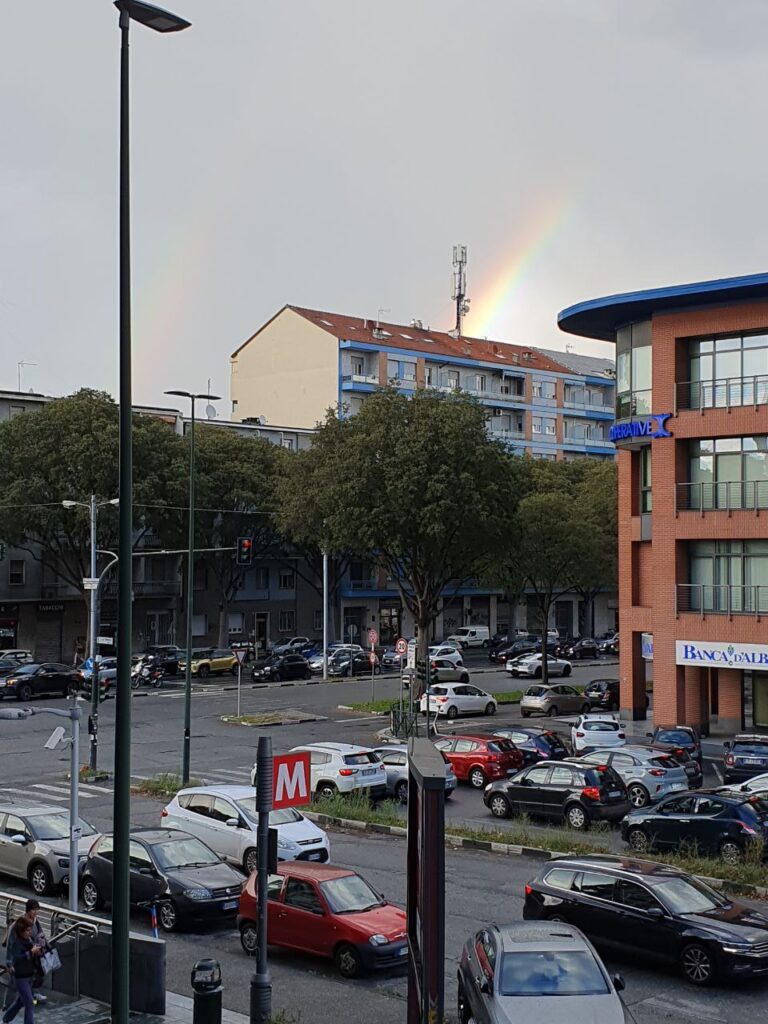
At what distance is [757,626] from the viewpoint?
40.8 m

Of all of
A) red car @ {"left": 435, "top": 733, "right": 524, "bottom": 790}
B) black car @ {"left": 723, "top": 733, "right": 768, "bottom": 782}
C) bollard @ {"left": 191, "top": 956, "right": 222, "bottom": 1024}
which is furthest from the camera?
red car @ {"left": 435, "top": 733, "right": 524, "bottom": 790}

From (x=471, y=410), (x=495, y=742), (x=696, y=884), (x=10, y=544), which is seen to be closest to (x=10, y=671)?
(x=10, y=544)

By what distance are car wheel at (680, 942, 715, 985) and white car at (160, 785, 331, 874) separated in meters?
8.13

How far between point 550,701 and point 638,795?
65.9 feet

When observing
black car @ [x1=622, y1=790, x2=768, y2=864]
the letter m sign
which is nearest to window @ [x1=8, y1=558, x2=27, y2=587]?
black car @ [x1=622, y1=790, x2=768, y2=864]

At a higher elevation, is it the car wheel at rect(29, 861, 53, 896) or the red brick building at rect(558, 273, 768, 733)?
the red brick building at rect(558, 273, 768, 733)

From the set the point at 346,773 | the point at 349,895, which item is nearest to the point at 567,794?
the point at 346,773

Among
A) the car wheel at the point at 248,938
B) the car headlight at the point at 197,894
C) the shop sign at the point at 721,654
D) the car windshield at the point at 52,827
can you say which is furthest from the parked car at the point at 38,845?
the shop sign at the point at 721,654

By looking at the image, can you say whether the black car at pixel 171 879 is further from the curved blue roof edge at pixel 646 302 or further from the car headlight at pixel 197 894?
the curved blue roof edge at pixel 646 302

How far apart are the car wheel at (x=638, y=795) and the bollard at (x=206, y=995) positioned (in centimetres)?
1839

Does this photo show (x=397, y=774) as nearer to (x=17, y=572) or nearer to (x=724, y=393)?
Answer: (x=724, y=393)

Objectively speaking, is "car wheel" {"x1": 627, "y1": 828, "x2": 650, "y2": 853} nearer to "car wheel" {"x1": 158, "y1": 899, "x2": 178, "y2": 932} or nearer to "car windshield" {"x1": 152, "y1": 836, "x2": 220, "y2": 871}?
"car windshield" {"x1": 152, "y1": 836, "x2": 220, "y2": 871}

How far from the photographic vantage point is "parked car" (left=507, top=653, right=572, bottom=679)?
65.6 metres

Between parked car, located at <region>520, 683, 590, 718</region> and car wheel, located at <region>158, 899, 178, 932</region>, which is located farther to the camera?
parked car, located at <region>520, 683, 590, 718</region>
